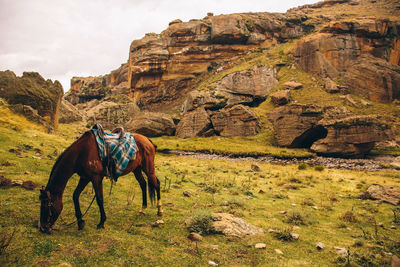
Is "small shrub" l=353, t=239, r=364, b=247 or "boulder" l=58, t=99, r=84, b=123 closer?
"small shrub" l=353, t=239, r=364, b=247

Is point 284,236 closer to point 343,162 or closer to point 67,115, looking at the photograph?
point 343,162

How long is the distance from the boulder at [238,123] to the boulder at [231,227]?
132ft

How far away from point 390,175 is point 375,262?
20.6 meters

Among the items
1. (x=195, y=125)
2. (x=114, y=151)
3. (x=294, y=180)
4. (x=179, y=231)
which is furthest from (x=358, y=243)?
(x=195, y=125)

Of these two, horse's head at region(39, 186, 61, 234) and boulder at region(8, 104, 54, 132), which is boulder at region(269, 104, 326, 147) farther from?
horse's head at region(39, 186, 61, 234)

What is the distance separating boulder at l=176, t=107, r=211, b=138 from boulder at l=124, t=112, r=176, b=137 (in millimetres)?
2686

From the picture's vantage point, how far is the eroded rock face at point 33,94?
19.7m

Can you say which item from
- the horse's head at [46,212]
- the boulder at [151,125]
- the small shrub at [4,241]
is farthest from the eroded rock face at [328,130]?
the small shrub at [4,241]

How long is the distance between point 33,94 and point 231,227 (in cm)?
2264

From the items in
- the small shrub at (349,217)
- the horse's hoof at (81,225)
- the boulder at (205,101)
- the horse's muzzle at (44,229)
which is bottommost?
the small shrub at (349,217)

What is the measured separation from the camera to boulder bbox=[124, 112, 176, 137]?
162 feet

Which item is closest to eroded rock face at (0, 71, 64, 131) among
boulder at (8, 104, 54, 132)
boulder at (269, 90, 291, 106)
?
boulder at (8, 104, 54, 132)

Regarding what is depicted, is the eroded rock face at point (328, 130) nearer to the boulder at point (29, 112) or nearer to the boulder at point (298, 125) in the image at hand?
the boulder at point (298, 125)

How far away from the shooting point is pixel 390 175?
20.9 m
